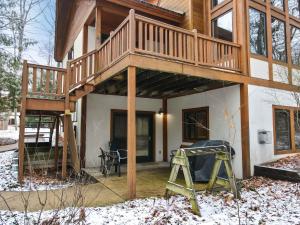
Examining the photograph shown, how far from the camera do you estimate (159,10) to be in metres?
8.05

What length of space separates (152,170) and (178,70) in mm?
3730

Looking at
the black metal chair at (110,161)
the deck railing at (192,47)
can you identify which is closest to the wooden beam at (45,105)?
the black metal chair at (110,161)

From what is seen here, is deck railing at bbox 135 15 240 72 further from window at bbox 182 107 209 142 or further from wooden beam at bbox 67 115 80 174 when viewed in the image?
wooden beam at bbox 67 115 80 174

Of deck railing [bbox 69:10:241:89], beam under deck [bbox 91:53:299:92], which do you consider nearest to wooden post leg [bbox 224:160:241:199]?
beam under deck [bbox 91:53:299:92]

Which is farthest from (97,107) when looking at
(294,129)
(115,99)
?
(294,129)

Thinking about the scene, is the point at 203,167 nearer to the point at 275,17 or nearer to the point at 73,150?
the point at 73,150

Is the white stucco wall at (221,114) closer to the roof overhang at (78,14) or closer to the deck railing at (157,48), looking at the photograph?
the deck railing at (157,48)

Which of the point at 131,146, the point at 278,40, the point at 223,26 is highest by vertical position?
the point at 223,26

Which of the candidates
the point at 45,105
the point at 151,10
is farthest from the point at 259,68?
the point at 45,105

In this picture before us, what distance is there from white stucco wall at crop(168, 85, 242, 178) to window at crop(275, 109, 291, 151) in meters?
1.75

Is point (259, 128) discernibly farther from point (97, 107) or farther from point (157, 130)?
point (97, 107)

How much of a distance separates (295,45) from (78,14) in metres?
8.75

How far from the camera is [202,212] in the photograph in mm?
4156

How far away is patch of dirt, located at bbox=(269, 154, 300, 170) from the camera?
22.2ft
